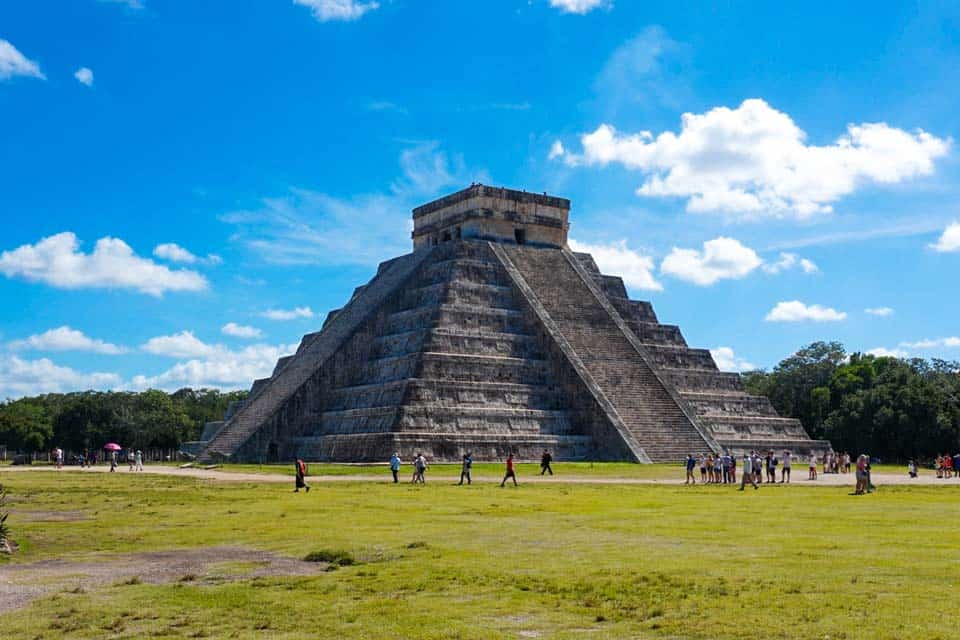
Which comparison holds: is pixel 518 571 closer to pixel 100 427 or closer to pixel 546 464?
pixel 546 464

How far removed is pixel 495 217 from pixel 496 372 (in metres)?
11.8

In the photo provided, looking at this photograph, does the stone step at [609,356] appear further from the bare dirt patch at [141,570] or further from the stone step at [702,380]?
the bare dirt patch at [141,570]

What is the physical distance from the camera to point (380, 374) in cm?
Answer: 4559

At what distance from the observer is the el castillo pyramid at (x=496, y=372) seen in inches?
1640

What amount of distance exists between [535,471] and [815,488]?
10.5 meters

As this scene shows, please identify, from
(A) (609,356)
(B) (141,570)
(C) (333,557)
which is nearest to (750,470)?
(A) (609,356)

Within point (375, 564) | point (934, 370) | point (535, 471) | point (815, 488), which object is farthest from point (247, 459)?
point (934, 370)

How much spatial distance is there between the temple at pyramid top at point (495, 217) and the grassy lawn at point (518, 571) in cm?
3221

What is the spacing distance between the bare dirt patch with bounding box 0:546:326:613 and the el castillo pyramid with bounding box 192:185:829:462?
82.2ft

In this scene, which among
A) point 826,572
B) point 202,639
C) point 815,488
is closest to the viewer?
point 202,639

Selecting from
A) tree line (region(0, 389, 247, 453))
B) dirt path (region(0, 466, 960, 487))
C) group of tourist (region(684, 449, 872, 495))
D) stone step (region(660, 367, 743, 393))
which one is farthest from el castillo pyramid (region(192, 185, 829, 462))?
tree line (region(0, 389, 247, 453))

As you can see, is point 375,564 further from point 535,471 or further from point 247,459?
point 247,459

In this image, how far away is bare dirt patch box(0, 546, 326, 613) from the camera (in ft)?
37.3

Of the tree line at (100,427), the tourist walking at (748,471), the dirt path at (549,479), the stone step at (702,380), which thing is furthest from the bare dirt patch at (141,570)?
the tree line at (100,427)
